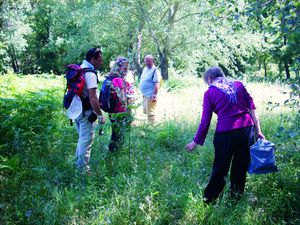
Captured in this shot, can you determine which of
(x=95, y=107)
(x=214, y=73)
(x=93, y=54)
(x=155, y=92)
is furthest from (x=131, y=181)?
(x=155, y=92)

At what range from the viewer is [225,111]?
348 centimetres

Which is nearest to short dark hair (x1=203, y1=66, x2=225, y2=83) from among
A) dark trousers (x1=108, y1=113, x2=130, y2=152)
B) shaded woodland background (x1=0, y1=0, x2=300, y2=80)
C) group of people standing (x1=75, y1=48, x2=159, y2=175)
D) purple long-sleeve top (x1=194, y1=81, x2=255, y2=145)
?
purple long-sleeve top (x1=194, y1=81, x2=255, y2=145)

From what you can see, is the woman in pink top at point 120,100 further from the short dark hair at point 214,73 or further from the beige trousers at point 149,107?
the beige trousers at point 149,107

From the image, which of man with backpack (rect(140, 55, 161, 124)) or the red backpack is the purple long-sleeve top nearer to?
the red backpack

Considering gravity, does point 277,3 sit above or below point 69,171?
above

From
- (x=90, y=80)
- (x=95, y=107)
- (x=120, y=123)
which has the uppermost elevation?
(x=90, y=80)

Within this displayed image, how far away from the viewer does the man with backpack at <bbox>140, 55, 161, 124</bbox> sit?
7.13 metres

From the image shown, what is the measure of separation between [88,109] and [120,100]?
0.49m

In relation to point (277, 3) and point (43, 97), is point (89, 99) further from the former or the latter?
point (43, 97)

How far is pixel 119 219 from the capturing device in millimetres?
3312

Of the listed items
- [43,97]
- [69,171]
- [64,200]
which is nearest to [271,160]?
[64,200]

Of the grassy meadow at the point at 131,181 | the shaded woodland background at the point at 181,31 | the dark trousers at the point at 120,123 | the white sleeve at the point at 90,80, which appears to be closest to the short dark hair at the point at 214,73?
the shaded woodland background at the point at 181,31

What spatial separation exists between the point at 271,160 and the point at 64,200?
248cm

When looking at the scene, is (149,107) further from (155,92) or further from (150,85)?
(150,85)
